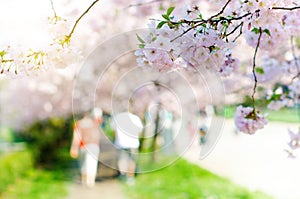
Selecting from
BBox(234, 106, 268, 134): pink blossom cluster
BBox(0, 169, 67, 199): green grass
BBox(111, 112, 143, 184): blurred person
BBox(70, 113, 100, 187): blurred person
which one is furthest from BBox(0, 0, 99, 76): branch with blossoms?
BBox(0, 169, 67, 199): green grass

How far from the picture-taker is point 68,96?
38.5ft

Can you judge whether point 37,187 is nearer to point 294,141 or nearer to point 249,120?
point 294,141

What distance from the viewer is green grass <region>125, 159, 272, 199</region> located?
584 cm

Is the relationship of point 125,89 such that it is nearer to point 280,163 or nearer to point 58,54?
point 280,163

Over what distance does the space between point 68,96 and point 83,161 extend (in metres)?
5.05

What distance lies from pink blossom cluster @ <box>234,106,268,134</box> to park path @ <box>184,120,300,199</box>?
3688 millimetres

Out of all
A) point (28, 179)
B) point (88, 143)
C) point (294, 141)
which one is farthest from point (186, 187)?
point (294, 141)

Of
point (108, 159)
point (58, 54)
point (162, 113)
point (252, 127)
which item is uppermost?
point (58, 54)

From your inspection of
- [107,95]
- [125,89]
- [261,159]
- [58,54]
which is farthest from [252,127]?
[107,95]

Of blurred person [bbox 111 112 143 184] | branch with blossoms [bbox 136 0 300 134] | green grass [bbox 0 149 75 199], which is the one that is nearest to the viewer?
branch with blossoms [bbox 136 0 300 134]

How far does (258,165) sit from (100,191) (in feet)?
9.59

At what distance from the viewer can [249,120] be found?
2.10 meters

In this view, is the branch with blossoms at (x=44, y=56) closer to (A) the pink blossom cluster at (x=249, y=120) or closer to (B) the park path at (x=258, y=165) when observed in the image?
(A) the pink blossom cluster at (x=249, y=120)

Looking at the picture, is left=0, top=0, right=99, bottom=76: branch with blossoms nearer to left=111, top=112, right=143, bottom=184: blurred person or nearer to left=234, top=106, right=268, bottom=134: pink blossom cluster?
left=234, top=106, right=268, bottom=134: pink blossom cluster
